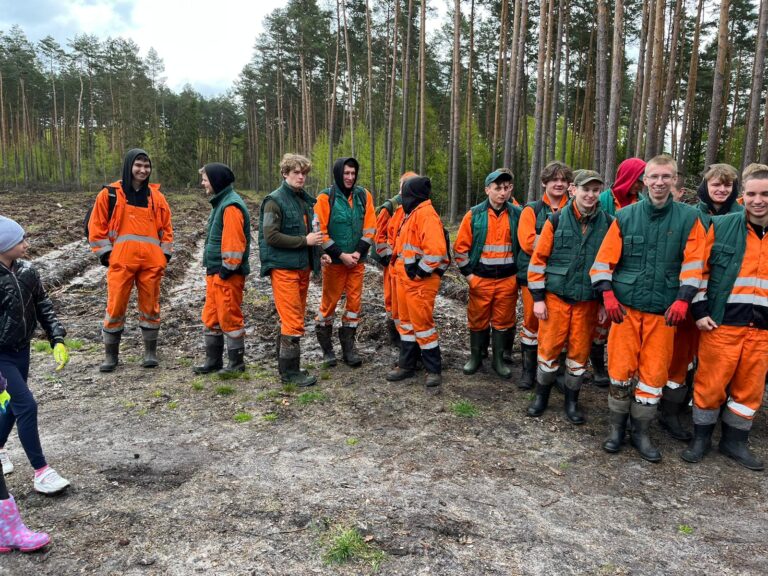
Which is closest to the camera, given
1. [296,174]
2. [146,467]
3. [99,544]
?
[99,544]

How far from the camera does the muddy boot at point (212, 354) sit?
6.07m

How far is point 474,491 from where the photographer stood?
143 inches

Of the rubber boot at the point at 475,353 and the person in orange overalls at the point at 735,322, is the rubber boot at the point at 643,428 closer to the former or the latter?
the person in orange overalls at the point at 735,322

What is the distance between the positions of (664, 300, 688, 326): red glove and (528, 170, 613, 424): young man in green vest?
2.44 feet

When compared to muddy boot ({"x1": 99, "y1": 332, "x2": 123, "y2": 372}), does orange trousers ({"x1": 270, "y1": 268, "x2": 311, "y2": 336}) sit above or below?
above

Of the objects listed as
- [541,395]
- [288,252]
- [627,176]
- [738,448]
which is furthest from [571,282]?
[288,252]

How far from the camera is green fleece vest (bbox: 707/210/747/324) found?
3955 millimetres

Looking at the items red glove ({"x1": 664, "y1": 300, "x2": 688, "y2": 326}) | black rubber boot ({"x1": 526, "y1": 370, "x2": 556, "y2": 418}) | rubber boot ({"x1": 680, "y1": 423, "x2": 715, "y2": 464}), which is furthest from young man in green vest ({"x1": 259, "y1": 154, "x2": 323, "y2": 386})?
→ rubber boot ({"x1": 680, "y1": 423, "x2": 715, "y2": 464})

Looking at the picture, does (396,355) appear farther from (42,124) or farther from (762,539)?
(42,124)

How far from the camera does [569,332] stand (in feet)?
15.5

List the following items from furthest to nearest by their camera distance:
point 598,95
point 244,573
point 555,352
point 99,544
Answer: point 598,95, point 555,352, point 99,544, point 244,573

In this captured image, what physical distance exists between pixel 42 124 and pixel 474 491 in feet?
235

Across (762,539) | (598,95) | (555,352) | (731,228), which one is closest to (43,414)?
(555,352)

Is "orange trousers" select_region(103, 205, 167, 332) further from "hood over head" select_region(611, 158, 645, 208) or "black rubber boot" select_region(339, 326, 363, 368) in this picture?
"hood over head" select_region(611, 158, 645, 208)
